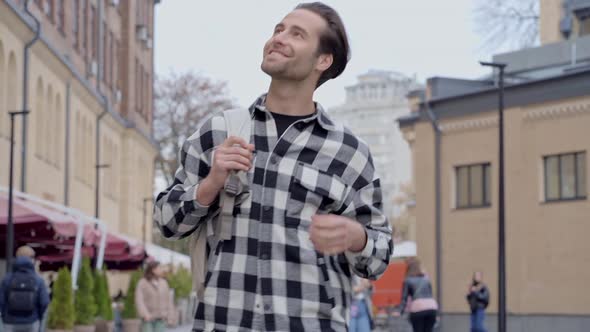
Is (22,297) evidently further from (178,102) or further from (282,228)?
(178,102)

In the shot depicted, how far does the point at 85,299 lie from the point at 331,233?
24757 millimetres

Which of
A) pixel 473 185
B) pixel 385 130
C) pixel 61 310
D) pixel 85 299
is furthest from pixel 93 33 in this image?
pixel 385 130

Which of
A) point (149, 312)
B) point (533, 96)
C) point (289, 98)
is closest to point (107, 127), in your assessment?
point (533, 96)

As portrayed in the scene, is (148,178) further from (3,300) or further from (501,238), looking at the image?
(3,300)

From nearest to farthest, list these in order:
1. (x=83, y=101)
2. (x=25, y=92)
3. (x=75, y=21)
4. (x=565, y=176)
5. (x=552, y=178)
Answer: (x=25, y=92)
(x=565, y=176)
(x=552, y=178)
(x=75, y=21)
(x=83, y=101)

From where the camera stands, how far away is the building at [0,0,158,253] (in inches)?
1395

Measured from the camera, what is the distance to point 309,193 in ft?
13.5

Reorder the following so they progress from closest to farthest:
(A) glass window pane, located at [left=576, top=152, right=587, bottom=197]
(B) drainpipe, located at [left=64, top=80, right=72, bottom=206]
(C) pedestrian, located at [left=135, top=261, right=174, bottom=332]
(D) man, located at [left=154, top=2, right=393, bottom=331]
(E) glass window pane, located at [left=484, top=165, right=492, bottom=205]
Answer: (D) man, located at [left=154, top=2, right=393, bottom=331], (C) pedestrian, located at [left=135, top=261, right=174, bottom=332], (A) glass window pane, located at [left=576, top=152, right=587, bottom=197], (E) glass window pane, located at [left=484, top=165, right=492, bottom=205], (B) drainpipe, located at [left=64, top=80, right=72, bottom=206]

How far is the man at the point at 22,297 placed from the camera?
18703 millimetres

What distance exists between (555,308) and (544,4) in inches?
729

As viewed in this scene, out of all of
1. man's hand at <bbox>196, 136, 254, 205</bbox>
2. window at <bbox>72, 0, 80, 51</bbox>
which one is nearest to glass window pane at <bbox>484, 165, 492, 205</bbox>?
window at <bbox>72, 0, 80, 51</bbox>

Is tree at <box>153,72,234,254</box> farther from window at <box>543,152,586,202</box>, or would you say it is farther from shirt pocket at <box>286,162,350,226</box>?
shirt pocket at <box>286,162,350,226</box>

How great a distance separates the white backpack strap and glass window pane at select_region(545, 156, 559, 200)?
113ft

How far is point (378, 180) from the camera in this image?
431cm
